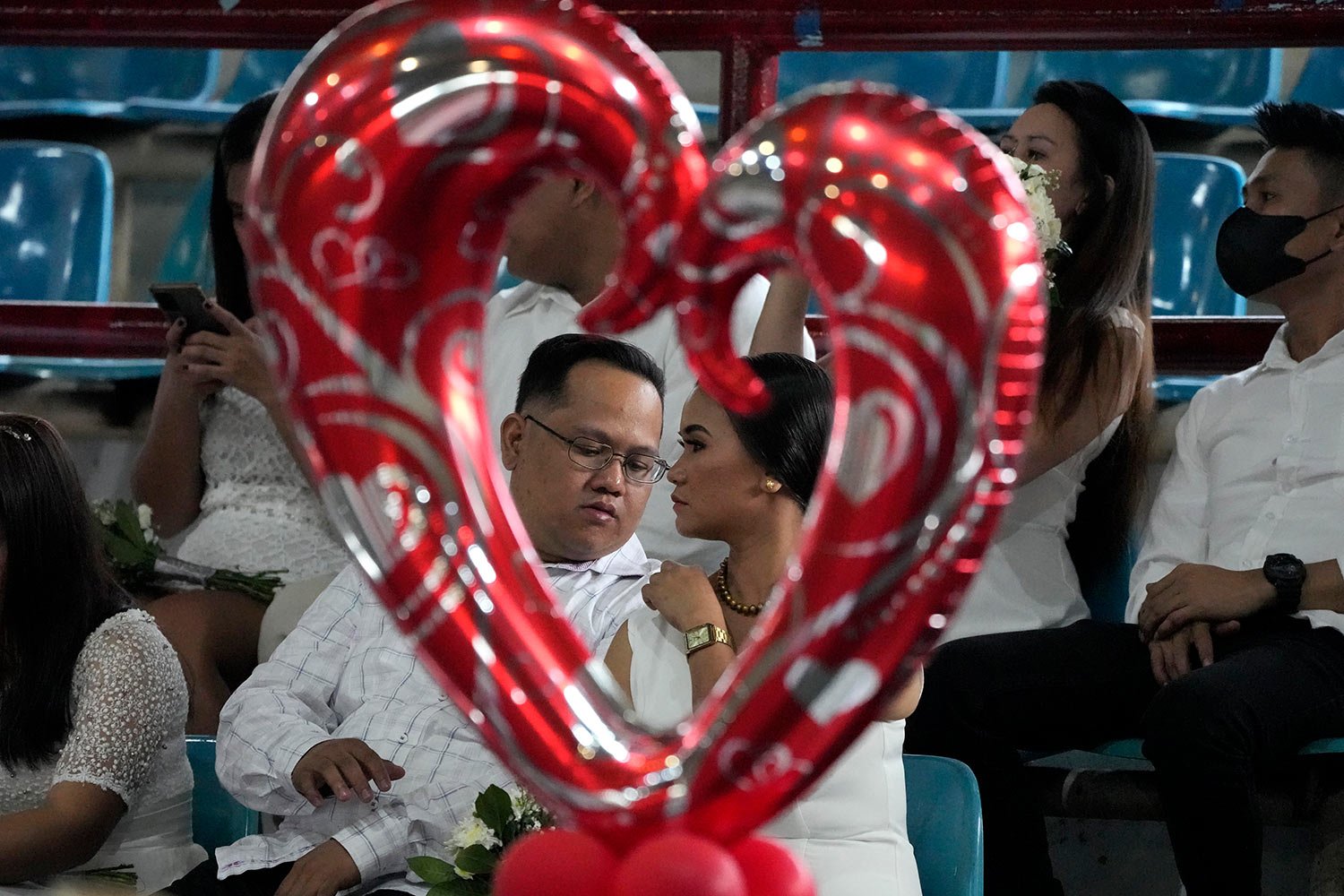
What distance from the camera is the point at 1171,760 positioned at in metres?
2.08

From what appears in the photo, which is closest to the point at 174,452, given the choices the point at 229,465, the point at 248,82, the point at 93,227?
the point at 229,465

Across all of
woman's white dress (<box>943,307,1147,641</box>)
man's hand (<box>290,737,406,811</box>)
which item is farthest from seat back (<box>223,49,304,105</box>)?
man's hand (<box>290,737,406,811</box>)

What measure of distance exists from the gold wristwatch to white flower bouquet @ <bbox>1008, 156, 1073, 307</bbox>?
0.82 meters

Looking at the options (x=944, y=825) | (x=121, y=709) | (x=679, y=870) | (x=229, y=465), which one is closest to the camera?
(x=679, y=870)

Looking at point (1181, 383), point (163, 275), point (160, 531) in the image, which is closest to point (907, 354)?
point (160, 531)

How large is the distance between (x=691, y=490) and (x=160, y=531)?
50.1 inches

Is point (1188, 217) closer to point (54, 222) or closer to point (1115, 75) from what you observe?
point (1115, 75)

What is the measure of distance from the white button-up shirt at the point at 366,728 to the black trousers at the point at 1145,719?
21.3 inches

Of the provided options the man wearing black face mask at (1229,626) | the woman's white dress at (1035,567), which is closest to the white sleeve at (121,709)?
the man wearing black face mask at (1229,626)

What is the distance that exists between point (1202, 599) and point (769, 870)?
182cm

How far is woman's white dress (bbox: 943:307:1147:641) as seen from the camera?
2.47m

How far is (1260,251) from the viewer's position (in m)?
2.50

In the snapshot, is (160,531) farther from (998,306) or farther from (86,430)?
(998,306)

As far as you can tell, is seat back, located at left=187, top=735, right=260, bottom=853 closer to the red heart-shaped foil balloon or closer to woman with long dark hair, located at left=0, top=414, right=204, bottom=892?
woman with long dark hair, located at left=0, top=414, right=204, bottom=892
